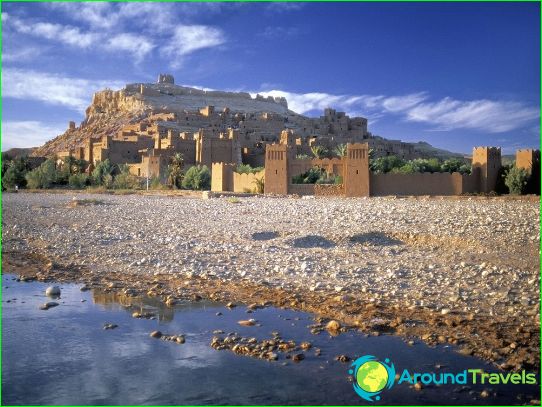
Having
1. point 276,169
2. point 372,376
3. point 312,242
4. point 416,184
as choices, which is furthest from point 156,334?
point 276,169

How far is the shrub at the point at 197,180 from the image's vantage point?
1451 inches

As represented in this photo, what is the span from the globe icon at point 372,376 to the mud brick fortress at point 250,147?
20.8 metres

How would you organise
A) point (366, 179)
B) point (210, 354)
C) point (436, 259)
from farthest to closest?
point (366, 179), point (436, 259), point (210, 354)

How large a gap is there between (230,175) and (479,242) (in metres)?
23.5

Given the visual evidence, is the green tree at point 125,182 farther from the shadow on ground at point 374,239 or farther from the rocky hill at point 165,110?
the shadow on ground at point 374,239

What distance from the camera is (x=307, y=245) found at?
37.0 ft

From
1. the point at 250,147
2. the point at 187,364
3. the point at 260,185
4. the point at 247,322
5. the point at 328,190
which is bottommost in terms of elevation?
the point at 187,364

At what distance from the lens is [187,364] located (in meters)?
5.55

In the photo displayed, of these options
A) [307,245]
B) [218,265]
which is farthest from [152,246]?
[307,245]

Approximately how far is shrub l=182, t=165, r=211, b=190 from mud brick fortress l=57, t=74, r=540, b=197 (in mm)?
2920

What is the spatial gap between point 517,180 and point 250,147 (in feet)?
91.8

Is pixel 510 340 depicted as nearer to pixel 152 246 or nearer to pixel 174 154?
pixel 152 246

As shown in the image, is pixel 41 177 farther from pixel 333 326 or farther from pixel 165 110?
pixel 333 326

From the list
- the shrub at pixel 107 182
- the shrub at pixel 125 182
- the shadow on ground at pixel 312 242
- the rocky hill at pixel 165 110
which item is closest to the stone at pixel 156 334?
the shadow on ground at pixel 312 242
